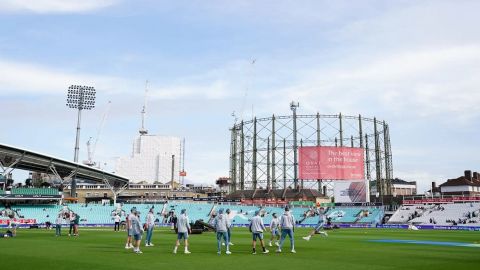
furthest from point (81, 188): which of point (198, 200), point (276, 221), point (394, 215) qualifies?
point (276, 221)

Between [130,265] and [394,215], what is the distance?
214 feet

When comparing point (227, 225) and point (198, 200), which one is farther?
point (198, 200)

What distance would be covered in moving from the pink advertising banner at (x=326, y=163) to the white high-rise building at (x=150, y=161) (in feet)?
312

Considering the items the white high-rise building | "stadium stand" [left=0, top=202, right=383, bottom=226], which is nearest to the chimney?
"stadium stand" [left=0, top=202, right=383, bottom=226]

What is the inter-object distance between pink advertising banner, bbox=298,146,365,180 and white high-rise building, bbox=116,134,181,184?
Answer: 95.0 m

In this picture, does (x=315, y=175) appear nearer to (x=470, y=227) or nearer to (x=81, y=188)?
(x=470, y=227)

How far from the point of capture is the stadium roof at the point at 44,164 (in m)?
60.3

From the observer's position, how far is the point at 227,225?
19000 mm

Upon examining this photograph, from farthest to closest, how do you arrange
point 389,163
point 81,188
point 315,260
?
point 81,188 → point 389,163 → point 315,260

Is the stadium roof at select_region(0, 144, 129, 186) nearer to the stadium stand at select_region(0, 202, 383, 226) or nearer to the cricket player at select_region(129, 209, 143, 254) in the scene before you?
the stadium stand at select_region(0, 202, 383, 226)

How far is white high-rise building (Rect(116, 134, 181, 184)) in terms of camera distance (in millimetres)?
175625

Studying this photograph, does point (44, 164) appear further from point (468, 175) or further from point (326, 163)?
point (468, 175)

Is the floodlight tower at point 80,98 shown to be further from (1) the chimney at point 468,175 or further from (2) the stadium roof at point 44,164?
(1) the chimney at point 468,175

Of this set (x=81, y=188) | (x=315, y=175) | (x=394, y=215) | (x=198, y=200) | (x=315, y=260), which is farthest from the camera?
(x=81, y=188)
